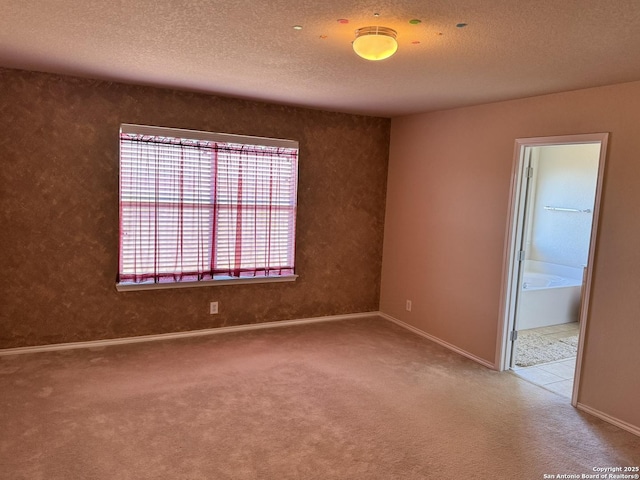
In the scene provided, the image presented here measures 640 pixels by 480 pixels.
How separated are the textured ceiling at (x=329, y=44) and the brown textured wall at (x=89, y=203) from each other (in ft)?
1.03

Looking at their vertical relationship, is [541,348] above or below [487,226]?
below

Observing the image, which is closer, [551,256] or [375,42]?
[375,42]

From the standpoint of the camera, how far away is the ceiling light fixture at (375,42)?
2.27 m

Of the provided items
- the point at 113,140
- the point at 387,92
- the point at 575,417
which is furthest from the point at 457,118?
the point at 113,140

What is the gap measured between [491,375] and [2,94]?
4643 millimetres

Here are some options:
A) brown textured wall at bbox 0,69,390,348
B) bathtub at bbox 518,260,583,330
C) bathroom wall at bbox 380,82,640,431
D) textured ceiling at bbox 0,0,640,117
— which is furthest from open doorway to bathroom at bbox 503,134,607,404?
brown textured wall at bbox 0,69,390,348

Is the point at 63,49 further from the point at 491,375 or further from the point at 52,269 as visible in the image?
the point at 491,375

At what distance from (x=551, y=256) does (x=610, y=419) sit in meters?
3.47

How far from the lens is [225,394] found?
3350mm

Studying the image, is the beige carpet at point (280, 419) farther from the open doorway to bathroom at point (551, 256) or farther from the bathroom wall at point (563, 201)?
the bathroom wall at point (563, 201)

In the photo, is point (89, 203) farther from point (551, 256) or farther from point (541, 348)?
point (551, 256)

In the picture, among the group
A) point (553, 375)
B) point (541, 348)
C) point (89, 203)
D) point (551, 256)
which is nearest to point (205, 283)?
point (89, 203)

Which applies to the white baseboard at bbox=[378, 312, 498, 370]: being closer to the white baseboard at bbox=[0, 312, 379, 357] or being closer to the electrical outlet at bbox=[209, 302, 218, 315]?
the white baseboard at bbox=[0, 312, 379, 357]

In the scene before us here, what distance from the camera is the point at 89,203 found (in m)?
4.03
